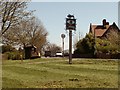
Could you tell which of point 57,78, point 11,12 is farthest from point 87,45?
point 57,78

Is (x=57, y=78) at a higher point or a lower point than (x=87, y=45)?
lower

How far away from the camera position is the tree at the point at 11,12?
1558 inches

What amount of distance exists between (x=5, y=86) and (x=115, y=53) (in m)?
56.1

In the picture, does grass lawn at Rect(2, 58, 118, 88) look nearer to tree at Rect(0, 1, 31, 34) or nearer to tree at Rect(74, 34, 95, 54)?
tree at Rect(0, 1, 31, 34)

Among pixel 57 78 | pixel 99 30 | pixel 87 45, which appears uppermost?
pixel 99 30

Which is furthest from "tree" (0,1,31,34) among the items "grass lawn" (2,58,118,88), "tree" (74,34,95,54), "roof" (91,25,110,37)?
"roof" (91,25,110,37)

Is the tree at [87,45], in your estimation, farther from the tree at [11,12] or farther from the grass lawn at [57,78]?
the grass lawn at [57,78]

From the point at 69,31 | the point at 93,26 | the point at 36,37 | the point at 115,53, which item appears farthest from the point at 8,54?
the point at 93,26

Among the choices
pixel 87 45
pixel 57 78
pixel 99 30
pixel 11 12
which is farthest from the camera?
pixel 99 30

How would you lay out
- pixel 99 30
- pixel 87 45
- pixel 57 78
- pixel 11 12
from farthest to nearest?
1. pixel 99 30
2. pixel 87 45
3. pixel 11 12
4. pixel 57 78

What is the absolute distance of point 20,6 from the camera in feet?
137

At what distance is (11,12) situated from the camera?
41.2m

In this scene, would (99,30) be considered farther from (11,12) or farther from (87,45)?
(11,12)

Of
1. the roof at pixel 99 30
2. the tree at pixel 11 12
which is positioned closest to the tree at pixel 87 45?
the tree at pixel 11 12
